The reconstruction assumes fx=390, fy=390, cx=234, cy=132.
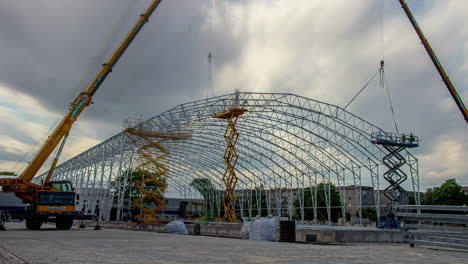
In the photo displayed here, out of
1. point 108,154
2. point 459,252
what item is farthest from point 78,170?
point 459,252

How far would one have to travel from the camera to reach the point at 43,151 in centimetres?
2616

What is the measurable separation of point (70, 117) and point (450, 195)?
65.6m

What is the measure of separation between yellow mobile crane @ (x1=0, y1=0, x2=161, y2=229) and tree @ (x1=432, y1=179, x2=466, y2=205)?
62919 millimetres

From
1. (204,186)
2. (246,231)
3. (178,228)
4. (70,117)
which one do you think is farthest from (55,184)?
(204,186)

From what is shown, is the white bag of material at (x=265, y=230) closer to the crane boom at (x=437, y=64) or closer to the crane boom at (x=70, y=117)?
the crane boom at (x=70, y=117)

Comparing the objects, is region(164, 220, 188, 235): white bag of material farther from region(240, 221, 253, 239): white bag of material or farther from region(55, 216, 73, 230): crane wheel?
region(240, 221, 253, 239): white bag of material

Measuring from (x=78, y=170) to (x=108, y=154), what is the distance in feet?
56.9

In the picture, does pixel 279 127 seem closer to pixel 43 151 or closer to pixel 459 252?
pixel 43 151

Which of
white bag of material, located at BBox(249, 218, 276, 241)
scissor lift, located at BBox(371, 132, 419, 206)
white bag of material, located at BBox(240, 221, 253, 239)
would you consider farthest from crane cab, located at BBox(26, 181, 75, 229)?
scissor lift, located at BBox(371, 132, 419, 206)

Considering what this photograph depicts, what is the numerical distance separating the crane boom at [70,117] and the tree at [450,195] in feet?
205

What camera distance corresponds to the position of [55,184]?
29.2 metres

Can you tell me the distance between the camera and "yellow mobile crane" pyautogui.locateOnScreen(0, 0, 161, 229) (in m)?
26.2

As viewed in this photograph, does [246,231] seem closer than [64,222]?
Yes

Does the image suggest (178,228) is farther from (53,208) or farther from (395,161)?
(395,161)
